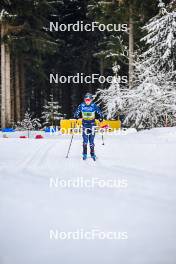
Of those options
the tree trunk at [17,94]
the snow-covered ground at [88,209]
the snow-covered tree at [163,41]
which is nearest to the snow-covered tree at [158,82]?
the snow-covered tree at [163,41]

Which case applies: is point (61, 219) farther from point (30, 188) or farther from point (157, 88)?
point (157, 88)

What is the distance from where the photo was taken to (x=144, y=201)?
6.02 m

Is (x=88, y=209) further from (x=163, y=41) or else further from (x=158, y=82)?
(x=163, y=41)

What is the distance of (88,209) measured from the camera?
5.55 m

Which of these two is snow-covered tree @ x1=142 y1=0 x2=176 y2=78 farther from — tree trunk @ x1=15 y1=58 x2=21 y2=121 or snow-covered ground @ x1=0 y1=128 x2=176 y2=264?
tree trunk @ x1=15 y1=58 x2=21 y2=121

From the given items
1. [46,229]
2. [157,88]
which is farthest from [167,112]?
[46,229]

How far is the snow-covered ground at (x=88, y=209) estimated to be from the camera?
3996 millimetres

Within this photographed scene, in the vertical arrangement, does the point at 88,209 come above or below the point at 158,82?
below

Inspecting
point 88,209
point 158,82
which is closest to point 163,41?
point 158,82

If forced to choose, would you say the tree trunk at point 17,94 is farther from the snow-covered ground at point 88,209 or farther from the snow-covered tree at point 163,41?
the snow-covered ground at point 88,209

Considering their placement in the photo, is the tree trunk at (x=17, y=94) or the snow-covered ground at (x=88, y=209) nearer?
the snow-covered ground at (x=88, y=209)

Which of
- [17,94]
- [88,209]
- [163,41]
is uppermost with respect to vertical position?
[163,41]

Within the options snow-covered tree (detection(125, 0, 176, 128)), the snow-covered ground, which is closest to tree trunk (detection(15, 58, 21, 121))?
snow-covered tree (detection(125, 0, 176, 128))

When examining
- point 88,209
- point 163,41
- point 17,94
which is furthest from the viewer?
point 17,94
